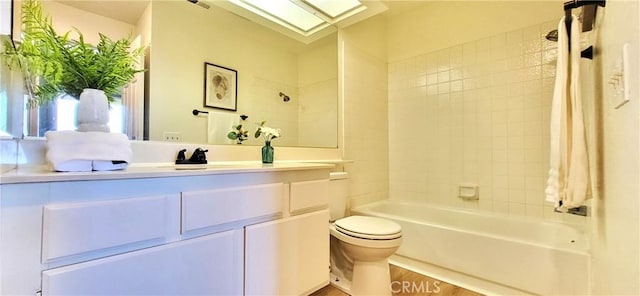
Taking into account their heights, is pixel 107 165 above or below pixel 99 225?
above

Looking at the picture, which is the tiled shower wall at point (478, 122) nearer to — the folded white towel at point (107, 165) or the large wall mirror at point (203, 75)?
the large wall mirror at point (203, 75)

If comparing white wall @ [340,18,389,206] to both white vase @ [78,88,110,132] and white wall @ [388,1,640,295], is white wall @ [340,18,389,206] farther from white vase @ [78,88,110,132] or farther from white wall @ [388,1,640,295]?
white vase @ [78,88,110,132]

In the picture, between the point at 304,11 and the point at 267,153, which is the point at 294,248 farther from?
the point at 304,11

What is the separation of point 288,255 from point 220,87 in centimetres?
112

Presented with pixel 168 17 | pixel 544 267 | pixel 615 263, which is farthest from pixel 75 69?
pixel 544 267

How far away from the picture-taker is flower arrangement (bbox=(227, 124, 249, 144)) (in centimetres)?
166

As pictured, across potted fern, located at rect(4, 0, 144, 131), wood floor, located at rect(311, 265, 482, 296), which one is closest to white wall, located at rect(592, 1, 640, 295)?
wood floor, located at rect(311, 265, 482, 296)

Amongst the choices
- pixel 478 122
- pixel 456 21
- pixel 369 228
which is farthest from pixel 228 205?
pixel 456 21

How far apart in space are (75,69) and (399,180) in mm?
2604

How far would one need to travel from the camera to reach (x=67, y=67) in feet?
3.05

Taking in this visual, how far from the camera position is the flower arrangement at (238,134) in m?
1.66

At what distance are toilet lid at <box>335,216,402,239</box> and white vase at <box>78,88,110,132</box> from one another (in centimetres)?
131

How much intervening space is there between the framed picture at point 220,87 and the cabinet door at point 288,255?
89 cm

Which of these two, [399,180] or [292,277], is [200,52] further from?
[399,180]
